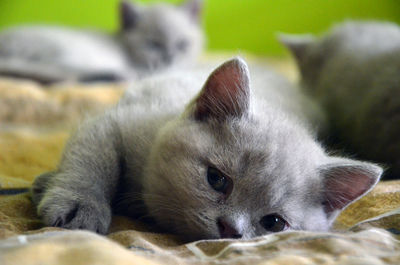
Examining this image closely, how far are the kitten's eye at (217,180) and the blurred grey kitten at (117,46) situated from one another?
59.4 inches

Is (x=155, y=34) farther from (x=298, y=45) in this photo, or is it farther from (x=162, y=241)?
(x=162, y=241)

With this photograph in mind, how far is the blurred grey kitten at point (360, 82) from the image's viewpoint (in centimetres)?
161

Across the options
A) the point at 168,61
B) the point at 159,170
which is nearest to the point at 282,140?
the point at 159,170

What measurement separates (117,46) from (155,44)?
0.28 m

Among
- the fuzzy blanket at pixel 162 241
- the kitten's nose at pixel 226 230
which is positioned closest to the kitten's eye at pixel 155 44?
the fuzzy blanket at pixel 162 241

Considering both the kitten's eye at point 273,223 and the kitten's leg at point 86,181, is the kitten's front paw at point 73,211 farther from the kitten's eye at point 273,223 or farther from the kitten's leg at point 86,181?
the kitten's eye at point 273,223

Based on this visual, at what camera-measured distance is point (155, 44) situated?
11.1 feet

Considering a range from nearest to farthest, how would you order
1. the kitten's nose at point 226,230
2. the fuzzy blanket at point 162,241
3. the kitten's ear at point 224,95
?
the fuzzy blanket at point 162,241
the kitten's nose at point 226,230
the kitten's ear at point 224,95

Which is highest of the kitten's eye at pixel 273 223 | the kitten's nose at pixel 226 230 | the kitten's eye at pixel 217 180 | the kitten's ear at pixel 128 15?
the kitten's ear at pixel 128 15

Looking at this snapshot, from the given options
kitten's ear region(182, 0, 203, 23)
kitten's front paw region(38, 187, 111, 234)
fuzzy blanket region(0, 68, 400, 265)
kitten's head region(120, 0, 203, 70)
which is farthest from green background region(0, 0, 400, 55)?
kitten's front paw region(38, 187, 111, 234)

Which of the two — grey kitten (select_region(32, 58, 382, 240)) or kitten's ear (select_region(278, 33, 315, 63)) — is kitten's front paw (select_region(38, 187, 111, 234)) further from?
kitten's ear (select_region(278, 33, 315, 63))

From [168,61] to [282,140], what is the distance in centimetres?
232

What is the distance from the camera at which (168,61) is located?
3.36 m

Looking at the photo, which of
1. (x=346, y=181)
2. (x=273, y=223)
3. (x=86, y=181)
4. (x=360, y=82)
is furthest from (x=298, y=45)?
(x=86, y=181)
